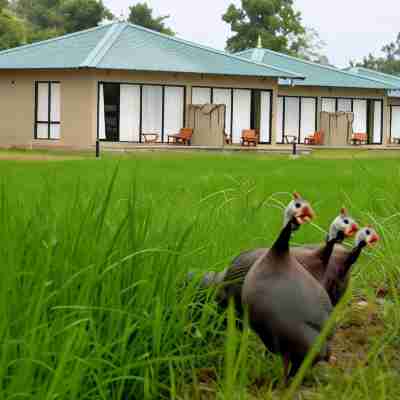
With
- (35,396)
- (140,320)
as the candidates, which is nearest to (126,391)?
(140,320)

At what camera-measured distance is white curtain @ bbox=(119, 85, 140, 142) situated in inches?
1403

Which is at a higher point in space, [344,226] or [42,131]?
[42,131]

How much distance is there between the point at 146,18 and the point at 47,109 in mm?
35387

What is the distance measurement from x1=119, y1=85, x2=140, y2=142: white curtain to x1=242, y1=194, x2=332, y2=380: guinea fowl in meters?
32.8

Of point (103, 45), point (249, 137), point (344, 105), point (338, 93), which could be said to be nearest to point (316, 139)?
point (338, 93)

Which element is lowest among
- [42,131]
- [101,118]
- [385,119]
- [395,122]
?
[42,131]

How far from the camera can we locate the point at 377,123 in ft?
142

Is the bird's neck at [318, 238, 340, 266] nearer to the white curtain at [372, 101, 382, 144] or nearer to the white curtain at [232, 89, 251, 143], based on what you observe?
the white curtain at [232, 89, 251, 143]

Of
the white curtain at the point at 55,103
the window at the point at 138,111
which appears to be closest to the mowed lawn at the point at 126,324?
the window at the point at 138,111

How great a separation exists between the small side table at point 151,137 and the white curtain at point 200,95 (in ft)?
6.67

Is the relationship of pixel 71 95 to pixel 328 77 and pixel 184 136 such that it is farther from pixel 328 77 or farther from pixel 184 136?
pixel 328 77

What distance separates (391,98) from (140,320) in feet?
142

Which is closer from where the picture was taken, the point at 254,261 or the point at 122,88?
the point at 254,261

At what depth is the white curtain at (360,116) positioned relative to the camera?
42.6 meters
